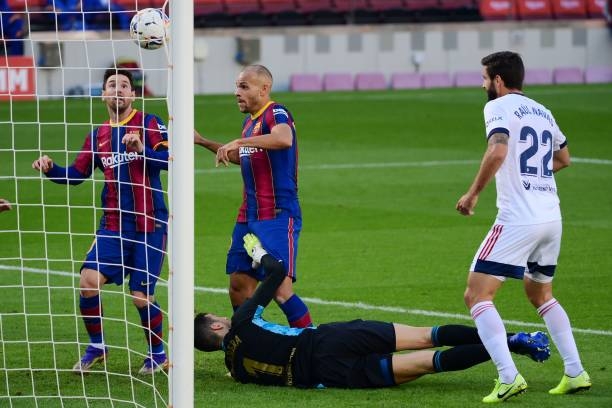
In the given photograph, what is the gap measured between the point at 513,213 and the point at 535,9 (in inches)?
1413

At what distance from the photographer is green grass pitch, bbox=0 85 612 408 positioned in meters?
7.60

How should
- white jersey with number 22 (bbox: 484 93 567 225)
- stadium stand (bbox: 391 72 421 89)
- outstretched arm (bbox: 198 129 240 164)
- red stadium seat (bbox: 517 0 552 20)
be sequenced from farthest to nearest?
red stadium seat (bbox: 517 0 552 20) → stadium stand (bbox: 391 72 421 89) → outstretched arm (bbox: 198 129 240 164) → white jersey with number 22 (bbox: 484 93 567 225)

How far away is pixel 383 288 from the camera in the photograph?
1090 centimetres

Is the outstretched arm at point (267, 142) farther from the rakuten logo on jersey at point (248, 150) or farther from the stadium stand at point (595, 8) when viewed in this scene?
the stadium stand at point (595, 8)

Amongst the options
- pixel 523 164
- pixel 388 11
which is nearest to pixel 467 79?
pixel 388 11

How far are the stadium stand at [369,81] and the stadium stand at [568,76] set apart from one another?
5549mm

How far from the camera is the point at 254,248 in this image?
25.4ft

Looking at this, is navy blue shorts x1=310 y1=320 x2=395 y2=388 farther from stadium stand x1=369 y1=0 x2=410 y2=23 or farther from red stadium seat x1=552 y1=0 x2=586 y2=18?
red stadium seat x1=552 y1=0 x2=586 y2=18

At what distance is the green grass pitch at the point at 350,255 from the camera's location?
760 centimetres

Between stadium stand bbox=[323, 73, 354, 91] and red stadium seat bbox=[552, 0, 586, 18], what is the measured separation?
27.9 feet

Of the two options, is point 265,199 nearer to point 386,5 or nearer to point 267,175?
point 267,175

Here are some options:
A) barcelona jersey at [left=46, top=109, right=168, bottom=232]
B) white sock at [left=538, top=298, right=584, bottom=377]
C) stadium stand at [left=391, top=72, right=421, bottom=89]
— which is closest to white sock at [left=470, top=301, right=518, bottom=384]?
white sock at [left=538, top=298, right=584, bottom=377]

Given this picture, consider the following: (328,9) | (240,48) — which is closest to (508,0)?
(328,9)

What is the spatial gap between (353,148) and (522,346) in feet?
48.3
